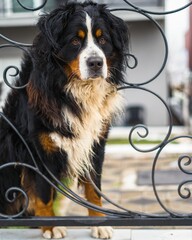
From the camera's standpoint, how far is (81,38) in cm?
267

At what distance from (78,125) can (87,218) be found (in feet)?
1.73

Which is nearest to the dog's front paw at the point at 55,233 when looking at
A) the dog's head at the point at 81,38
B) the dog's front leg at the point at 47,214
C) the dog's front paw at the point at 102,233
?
the dog's front leg at the point at 47,214

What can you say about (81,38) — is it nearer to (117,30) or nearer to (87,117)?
(117,30)

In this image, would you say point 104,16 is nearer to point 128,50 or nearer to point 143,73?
point 128,50

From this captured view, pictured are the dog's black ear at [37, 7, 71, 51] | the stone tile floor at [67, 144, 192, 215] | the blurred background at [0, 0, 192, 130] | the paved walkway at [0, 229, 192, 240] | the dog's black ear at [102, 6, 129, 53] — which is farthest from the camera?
the blurred background at [0, 0, 192, 130]

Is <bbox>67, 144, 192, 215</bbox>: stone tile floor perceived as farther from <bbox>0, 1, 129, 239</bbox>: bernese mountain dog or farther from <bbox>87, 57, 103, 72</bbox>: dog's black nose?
<bbox>87, 57, 103, 72</bbox>: dog's black nose

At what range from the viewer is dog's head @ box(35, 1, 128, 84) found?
2619 mm

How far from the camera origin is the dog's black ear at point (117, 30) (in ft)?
8.99

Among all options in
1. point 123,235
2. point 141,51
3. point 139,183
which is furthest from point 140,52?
point 123,235

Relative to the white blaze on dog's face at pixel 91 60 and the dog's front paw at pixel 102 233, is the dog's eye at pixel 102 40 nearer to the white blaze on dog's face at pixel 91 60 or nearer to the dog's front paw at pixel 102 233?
the white blaze on dog's face at pixel 91 60

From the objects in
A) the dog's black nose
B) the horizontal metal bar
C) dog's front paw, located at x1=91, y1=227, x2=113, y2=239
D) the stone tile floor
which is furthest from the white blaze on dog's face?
the stone tile floor

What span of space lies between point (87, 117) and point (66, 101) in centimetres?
16

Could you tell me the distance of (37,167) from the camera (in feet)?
9.34

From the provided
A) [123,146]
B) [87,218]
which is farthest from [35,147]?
[123,146]
